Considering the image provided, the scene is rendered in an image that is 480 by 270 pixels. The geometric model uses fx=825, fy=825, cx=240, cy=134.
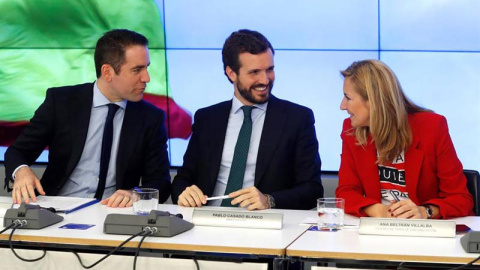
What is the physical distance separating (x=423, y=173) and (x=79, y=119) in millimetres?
1605

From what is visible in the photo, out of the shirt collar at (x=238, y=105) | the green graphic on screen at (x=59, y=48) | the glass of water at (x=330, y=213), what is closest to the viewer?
the glass of water at (x=330, y=213)

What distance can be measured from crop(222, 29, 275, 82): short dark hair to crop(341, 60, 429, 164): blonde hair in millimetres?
680

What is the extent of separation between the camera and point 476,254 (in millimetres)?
2475

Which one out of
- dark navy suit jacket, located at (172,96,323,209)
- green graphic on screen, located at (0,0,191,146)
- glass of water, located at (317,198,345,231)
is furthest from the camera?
green graphic on screen, located at (0,0,191,146)

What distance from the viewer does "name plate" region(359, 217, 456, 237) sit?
2.69m

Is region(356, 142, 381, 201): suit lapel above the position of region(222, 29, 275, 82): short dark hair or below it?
below

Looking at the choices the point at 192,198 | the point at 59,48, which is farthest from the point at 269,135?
the point at 59,48

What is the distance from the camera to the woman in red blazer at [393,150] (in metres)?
3.17

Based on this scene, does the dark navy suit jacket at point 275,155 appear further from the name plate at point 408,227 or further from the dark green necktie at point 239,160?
the name plate at point 408,227

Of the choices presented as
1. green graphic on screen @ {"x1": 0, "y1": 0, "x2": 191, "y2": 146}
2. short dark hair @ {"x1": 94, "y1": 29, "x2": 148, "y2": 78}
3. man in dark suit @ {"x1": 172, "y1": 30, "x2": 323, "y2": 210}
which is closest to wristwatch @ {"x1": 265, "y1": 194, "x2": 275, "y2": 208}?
man in dark suit @ {"x1": 172, "y1": 30, "x2": 323, "y2": 210}

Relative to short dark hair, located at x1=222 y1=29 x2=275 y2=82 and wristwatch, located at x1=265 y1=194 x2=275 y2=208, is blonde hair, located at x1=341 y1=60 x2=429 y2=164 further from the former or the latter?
short dark hair, located at x1=222 y1=29 x2=275 y2=82

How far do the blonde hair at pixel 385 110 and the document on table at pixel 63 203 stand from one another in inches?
46.6

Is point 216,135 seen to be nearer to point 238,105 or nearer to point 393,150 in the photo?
point 238,105

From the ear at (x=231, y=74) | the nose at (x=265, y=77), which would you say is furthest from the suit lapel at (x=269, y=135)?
the ear at (x=231, y=74)
